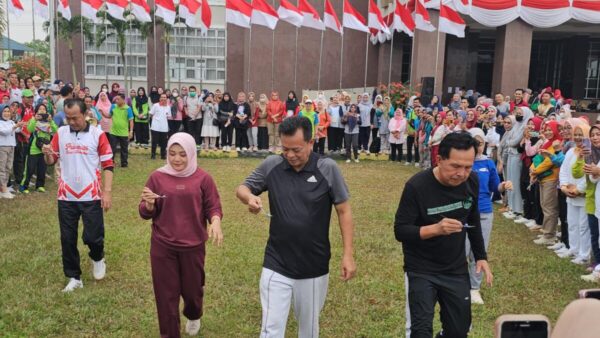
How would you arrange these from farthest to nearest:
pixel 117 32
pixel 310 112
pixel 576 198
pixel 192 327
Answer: pixel 117 32 < pixel 310 112 < pixel 576 198 < pixel 192 327

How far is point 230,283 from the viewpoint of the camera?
257 inches

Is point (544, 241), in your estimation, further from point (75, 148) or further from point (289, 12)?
point (289, 12)

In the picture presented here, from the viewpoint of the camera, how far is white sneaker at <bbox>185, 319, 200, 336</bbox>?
5156 mm

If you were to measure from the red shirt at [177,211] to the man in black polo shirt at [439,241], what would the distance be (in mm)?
1597

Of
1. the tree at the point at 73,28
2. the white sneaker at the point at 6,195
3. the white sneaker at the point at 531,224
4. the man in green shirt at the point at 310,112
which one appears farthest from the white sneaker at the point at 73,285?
the tree at the point at 73,28

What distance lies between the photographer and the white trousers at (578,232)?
7.57 metres

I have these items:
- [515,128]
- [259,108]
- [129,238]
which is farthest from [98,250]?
A: [259,108]

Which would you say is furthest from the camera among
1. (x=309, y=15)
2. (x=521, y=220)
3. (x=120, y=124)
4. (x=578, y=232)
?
(x=309, y=15)

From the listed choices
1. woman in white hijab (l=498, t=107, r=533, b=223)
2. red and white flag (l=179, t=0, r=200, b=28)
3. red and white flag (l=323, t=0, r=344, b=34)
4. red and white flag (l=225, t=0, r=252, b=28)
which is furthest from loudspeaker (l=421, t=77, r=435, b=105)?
woman in white hijab (l=498, t=107, r=533, b=223)

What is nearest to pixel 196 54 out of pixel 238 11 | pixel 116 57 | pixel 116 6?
pixel 116 57

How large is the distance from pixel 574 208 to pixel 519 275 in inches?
53.5

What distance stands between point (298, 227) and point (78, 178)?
305cm

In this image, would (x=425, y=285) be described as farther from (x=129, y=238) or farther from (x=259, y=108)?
(x=259, y=108)

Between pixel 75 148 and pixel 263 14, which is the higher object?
pixel 263 14
